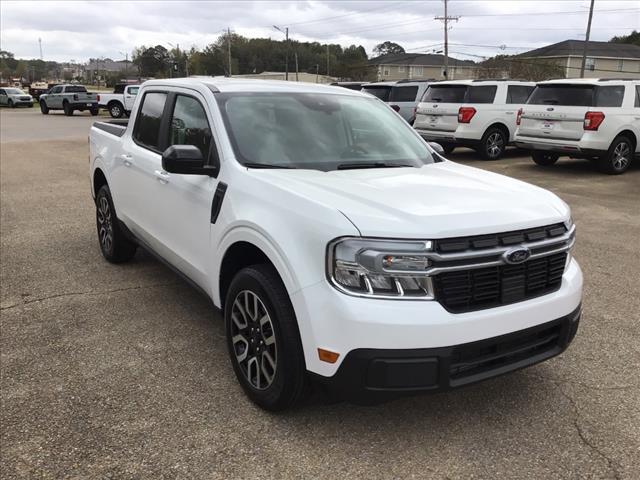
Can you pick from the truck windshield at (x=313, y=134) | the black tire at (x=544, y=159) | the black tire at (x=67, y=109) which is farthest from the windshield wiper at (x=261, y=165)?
the black tire at (x=67, y=109)

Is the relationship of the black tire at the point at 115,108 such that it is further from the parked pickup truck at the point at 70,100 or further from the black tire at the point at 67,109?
the black tire at the point at 67,109

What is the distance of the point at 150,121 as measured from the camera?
474cm

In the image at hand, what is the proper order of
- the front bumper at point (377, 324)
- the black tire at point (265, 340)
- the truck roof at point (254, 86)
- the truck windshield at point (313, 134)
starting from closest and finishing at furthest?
the front bumper at point (377, 324)
the black tire at point (265, 340)
the truck windshield at point (313, 134)
the truck roof at point (254, 86)

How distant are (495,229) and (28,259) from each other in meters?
5.12

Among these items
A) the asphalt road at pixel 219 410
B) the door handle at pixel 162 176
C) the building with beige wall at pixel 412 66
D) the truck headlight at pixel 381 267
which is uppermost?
the building with beige wall at pixel 412 66

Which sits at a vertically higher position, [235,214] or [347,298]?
[235,214]

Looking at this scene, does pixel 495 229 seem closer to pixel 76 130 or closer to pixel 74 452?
pixel 74 452

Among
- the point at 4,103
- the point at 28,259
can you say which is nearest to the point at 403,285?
the point at 28,259

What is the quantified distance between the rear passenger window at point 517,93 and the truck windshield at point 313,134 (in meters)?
10.8

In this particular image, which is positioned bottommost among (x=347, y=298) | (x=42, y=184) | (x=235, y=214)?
(x=42, y=184)

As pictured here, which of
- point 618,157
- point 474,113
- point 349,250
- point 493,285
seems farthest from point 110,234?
point 618,157

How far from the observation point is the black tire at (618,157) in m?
11.6

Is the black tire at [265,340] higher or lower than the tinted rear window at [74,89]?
lower

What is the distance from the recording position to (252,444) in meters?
2.87
